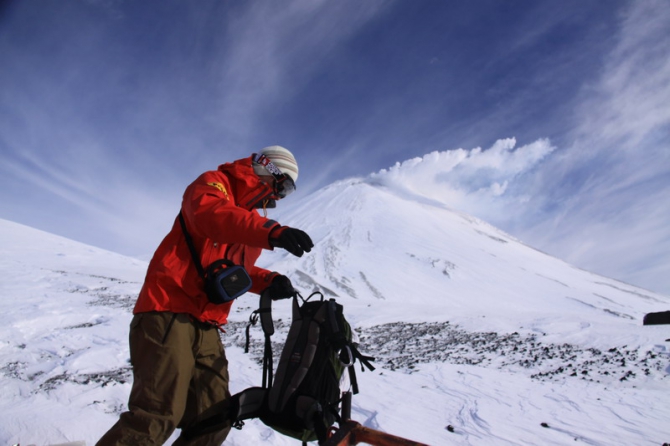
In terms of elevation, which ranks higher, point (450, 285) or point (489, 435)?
point (450, 285)

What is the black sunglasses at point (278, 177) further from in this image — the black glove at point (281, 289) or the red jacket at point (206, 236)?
the black glove at point (281, 289)

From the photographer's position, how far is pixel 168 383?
2242 millimetres

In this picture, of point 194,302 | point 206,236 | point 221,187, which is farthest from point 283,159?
point 194,302

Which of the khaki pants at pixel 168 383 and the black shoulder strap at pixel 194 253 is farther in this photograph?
the black shoulder strap at pixel 194 253

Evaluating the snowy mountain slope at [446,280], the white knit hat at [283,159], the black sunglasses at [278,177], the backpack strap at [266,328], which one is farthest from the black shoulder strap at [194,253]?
the snowy mountain slope at [446,280]

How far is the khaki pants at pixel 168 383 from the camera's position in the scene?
2.12 meters

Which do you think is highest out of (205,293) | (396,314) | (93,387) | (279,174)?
(396,314)

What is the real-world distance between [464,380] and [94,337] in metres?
7.55

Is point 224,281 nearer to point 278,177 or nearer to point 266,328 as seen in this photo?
point 266,328

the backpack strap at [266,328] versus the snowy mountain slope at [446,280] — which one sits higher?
the snowy mountain slope at [446,280]

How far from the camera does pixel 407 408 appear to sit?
16.2 feet

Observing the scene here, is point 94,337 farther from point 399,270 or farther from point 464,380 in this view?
point 399,270

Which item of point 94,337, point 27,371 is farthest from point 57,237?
point 27,371

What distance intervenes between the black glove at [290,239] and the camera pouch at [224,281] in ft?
1.77
